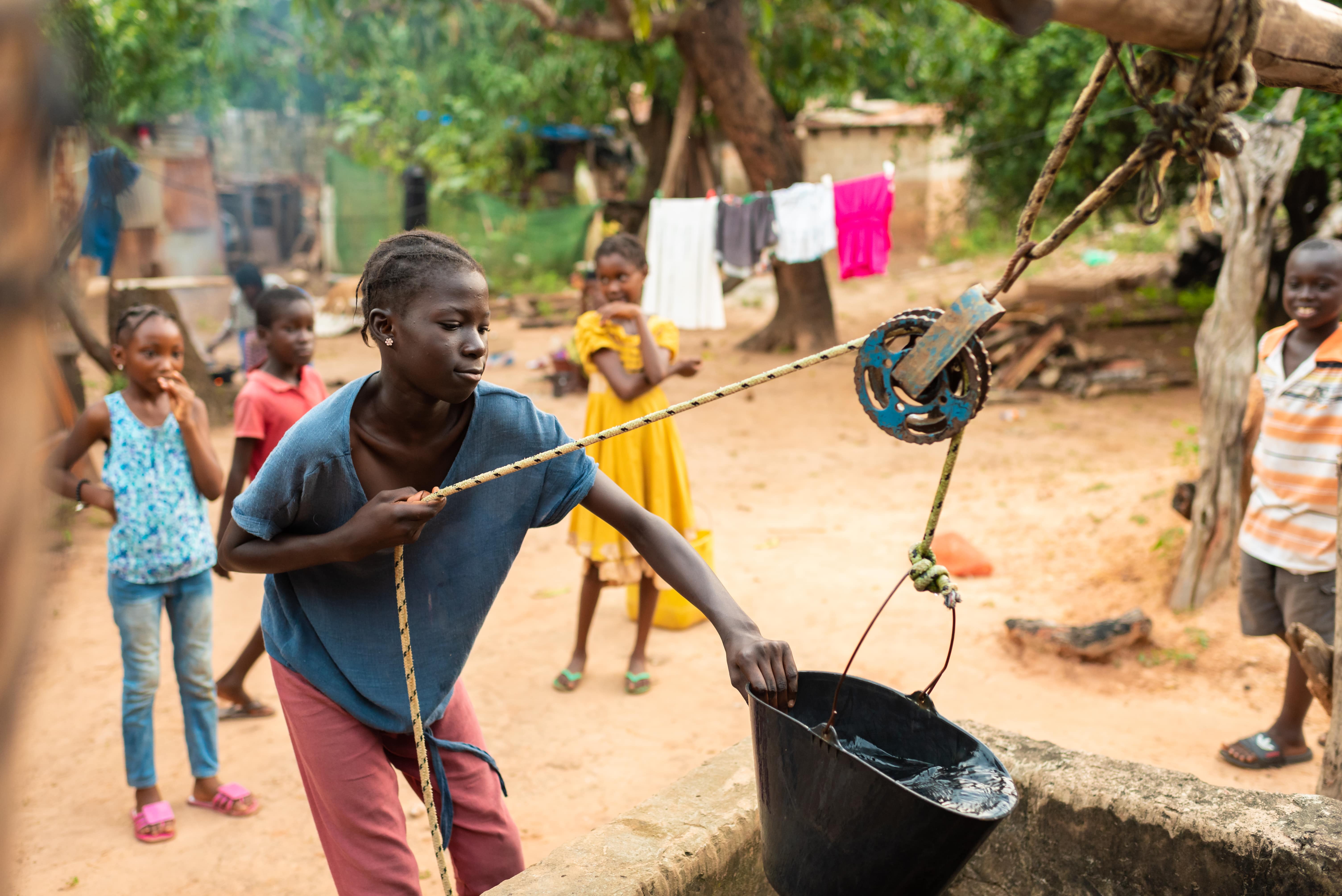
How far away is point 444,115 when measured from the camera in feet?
55.8

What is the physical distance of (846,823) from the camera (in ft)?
5.12

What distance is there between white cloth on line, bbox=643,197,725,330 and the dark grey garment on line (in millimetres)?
87

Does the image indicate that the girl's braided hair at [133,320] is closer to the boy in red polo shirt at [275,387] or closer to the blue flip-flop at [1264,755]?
the boy in red polo shirt at [275,387]

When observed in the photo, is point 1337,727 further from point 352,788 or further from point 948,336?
point 352,788

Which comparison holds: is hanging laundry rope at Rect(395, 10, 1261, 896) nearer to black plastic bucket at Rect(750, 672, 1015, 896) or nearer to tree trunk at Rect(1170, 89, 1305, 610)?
black plastic bucket at Rect(750, 672, 1015, 896)

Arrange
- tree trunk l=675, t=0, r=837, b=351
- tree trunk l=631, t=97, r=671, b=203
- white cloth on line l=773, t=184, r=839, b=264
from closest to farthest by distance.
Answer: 1. white cloth on line l=773, t=184, r=839, b=264
2. tree trunk l=675, t=0, r=837, b=351
3. tree trunk l=631, t=97, r=671, b=203

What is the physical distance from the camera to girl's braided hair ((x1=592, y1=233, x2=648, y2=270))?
4.20 m

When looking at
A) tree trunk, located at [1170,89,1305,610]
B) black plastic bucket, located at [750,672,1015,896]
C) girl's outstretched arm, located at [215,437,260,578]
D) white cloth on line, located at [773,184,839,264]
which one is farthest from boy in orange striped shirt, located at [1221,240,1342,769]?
white cloth on line, located at [773,184,839,264]

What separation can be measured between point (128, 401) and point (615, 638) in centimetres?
240

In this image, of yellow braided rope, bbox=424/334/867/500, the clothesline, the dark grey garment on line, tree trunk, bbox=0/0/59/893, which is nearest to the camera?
tree trunk, bbox=0/0/59/893

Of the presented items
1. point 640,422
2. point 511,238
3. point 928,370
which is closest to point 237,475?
point 640,422

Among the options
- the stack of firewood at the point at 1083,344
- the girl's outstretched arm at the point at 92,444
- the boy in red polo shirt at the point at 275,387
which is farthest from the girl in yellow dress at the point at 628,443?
the stack of firewood at the point at 1083,344

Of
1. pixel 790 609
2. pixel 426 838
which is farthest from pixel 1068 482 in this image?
pixel 426 838

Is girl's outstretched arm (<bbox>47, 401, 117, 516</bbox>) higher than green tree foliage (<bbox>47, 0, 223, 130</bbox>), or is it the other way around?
green tree foliage (<bbox>47, 0, 223, 130</bbox>)
